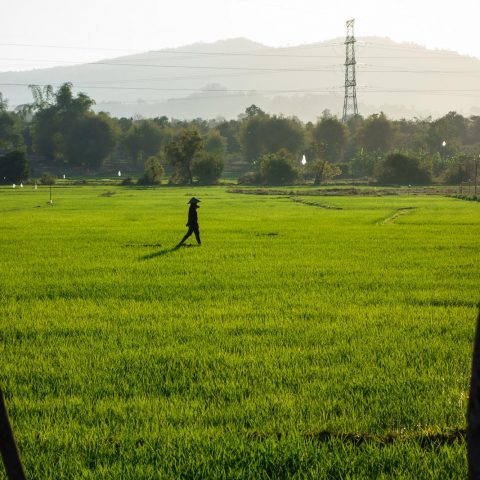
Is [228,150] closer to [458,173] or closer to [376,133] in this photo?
[376,133]

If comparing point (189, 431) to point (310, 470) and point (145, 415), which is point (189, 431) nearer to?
point (145, 415)

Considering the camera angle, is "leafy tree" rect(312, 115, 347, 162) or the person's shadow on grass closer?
the person's shadow on grass

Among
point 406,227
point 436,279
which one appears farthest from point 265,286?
point 406,227

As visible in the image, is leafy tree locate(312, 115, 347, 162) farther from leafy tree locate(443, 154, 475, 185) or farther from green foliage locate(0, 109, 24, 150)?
green foliage locate(0, 109, 24, 150)

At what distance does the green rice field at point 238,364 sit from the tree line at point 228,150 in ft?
272

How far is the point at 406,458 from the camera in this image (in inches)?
238

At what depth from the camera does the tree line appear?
337 feet

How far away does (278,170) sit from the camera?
105 meters

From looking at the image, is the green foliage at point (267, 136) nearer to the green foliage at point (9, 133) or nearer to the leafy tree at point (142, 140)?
Answer: the leafy tree at point (142, 140)

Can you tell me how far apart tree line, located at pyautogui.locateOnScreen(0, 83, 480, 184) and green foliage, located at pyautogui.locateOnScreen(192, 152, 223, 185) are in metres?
0.15

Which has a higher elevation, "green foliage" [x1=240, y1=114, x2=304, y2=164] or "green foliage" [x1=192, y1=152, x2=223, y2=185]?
"green foliage" [x1=240, y1=114, x2=304, y2=164]

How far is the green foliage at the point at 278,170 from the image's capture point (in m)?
104

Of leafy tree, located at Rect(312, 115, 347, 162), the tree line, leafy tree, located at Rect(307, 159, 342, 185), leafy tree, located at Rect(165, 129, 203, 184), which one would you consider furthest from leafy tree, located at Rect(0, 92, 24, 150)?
leafy tree, located at Rect(312, 115, 347, 162)

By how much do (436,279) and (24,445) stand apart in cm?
1270
